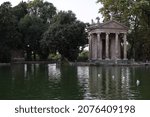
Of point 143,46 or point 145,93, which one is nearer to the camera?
point 145,93

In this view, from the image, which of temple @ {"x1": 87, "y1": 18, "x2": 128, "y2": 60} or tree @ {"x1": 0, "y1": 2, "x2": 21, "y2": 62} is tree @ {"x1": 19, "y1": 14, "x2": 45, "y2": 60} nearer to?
temple @ {"x1": 87, "y1": 18, "x2": 128, "y2": 60}

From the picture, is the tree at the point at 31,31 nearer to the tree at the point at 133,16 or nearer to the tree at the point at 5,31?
the tree at the point at 5,31

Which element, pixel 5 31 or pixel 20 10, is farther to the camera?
pixel 20 10

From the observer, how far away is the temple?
99625 mm

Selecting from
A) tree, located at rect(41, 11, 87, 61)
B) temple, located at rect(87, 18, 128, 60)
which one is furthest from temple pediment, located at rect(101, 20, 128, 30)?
tree, located at rect(41, 11, 87, 61)

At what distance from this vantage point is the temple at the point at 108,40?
99.6 metres

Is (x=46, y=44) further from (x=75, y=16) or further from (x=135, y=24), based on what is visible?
(x=135, y=24)

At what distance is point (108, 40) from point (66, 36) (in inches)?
484

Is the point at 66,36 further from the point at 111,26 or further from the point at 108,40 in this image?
the point at 108,40

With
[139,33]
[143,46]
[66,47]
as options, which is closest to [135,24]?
[139,33]

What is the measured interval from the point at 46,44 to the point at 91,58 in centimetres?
1244

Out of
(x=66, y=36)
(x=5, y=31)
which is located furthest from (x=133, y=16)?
(x=5, y=31)

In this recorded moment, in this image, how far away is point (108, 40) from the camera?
337ft

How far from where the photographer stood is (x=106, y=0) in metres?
101
